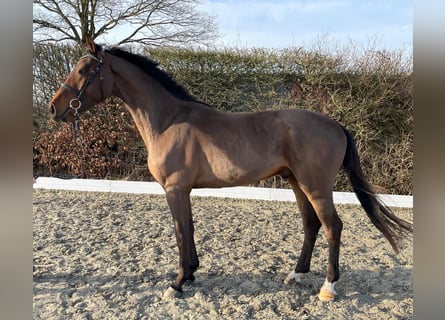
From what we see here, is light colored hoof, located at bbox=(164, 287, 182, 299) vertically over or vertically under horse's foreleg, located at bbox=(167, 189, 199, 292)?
under

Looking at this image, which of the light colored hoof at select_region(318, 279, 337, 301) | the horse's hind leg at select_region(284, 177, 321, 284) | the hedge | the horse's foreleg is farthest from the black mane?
the hedge

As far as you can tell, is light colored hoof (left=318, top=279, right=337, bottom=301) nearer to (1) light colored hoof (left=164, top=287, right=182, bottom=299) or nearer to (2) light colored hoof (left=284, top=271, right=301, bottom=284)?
(2) light colored hoof (left=284, top=271, right=301, bottom=284)

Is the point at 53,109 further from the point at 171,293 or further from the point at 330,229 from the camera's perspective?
the point at 330,229

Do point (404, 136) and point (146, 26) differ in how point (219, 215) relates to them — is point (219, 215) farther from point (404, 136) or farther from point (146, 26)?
point (146, 26)

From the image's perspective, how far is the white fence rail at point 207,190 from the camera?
605cm

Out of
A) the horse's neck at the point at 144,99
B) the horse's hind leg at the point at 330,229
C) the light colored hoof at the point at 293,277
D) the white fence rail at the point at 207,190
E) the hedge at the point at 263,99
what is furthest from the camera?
the hedge at the point at 263,99

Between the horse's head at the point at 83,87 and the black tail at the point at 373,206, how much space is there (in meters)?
2.19

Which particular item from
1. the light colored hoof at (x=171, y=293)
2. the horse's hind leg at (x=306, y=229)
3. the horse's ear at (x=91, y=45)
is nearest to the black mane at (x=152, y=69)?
the horse's ear at (x=91, y=45)

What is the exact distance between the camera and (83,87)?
9.57ft

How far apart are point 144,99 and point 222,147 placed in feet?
2.73

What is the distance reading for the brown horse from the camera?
288 cm

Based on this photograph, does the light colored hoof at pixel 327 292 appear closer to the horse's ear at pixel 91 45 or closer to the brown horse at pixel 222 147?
the brown horse at pixel 222 147

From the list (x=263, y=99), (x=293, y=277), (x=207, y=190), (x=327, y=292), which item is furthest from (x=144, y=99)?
(x=263, y=99)

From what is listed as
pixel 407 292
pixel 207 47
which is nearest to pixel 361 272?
pixel 407 292
